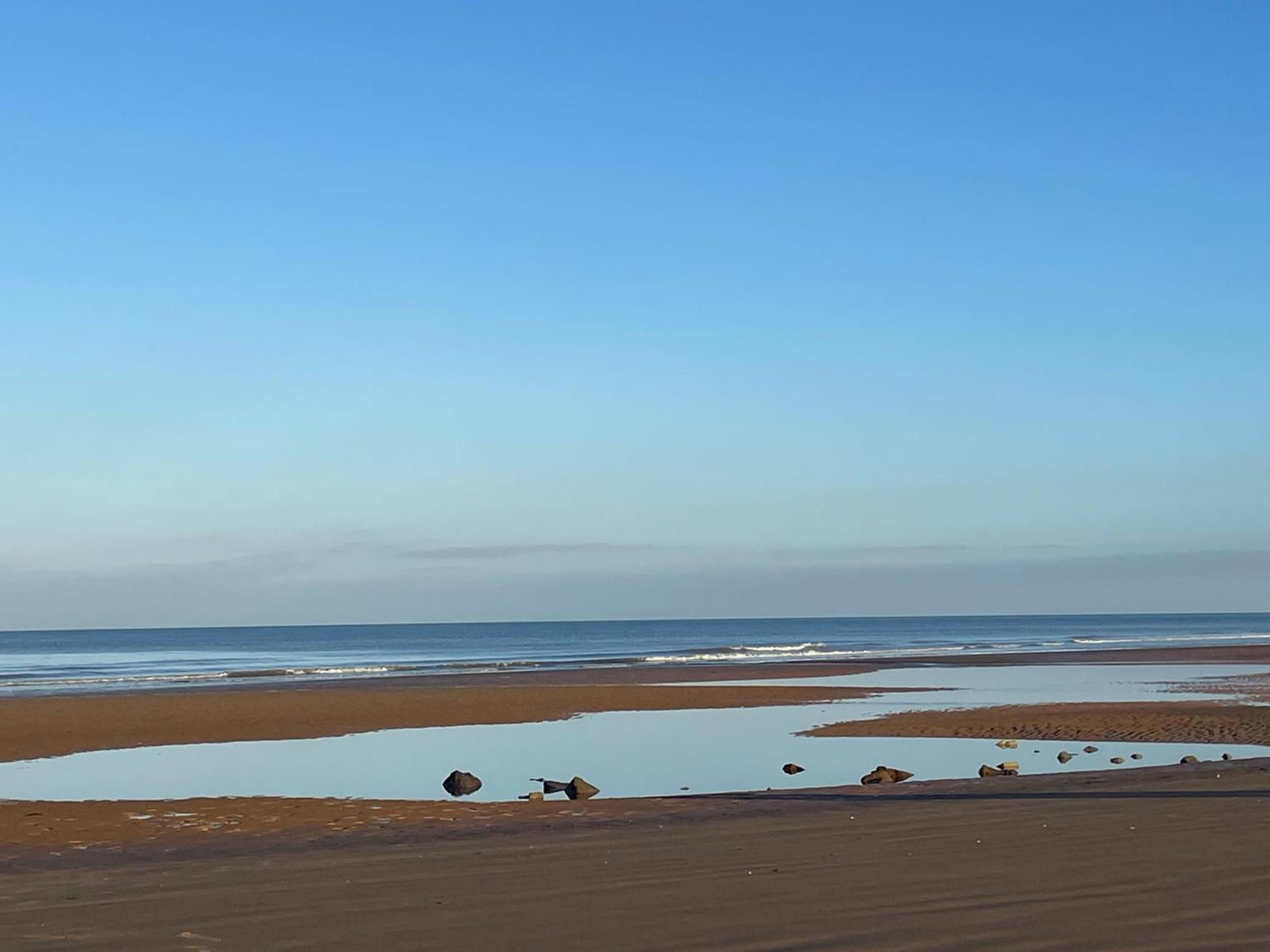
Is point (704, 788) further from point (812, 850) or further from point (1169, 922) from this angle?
point (1169, 922)

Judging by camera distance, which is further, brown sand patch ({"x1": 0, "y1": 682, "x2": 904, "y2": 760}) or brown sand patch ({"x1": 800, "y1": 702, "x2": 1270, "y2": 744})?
brown sand patch ({"x1": 0, "y1": 682, "x2": 904, "y2": 760})

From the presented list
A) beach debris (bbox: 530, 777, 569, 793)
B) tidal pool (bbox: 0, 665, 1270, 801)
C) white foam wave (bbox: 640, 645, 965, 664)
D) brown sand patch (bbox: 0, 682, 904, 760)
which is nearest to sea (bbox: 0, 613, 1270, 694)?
white foam wave (bbox: 640, 645, 965, 664)

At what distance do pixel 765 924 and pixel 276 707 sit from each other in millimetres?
27914

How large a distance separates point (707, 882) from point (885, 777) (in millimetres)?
7787

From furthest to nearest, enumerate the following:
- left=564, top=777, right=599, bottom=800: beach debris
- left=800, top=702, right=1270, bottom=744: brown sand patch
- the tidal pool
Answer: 1. left=800, top=702, right=1270, bottom=744: brown sand patch
2. the tidal pool
3. left=564, top=777, right=599, bottom=800: beach debris

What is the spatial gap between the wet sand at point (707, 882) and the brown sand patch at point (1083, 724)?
379 inches

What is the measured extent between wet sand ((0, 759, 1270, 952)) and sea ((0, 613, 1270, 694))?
35506mm

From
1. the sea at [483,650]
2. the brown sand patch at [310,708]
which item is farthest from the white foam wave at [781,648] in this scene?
the brown sand patch at [310,708]

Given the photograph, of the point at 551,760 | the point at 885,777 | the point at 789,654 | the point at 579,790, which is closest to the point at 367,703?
the point at 551,760

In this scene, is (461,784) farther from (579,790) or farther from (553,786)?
(579,790)

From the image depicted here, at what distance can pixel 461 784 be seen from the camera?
16.0m

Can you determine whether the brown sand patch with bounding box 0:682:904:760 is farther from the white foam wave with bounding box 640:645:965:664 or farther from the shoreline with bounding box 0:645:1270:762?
the white foam wave with bounding box 640:645:965:664

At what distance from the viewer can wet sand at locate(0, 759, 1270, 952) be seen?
6.59 metres

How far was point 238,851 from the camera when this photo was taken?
11008 mm
